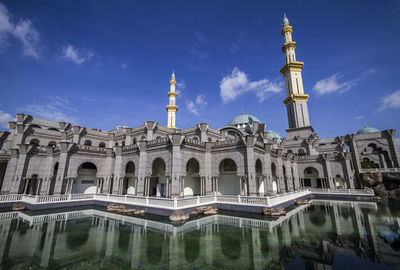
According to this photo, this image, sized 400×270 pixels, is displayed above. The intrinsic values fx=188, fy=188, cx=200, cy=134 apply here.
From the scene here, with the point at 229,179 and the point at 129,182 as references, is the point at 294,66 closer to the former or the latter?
the point at 229,179

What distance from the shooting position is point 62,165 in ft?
63.9

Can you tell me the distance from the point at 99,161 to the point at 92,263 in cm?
1771

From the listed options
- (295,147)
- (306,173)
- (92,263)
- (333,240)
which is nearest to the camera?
(92,263)

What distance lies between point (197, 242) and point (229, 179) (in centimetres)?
1270

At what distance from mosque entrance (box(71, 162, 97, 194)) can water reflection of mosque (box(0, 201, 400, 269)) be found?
900 cm

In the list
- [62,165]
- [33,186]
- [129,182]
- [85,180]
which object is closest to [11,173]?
[33,186]

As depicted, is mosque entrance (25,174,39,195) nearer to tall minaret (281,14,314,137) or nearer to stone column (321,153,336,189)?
stone column (321,153,336,189)

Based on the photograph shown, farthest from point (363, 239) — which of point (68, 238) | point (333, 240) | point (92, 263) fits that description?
point (68, 238)

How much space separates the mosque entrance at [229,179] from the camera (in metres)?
20.5

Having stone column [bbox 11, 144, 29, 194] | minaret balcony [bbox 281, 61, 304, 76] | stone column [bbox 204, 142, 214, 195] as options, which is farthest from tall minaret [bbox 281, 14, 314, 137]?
stone column [bbox 11, 144, 29, 194]

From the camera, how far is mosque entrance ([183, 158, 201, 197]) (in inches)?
819

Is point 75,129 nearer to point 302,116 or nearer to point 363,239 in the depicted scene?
point 363,239

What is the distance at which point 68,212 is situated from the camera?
15.8 meters

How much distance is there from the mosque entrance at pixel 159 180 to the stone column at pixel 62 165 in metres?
8.89
